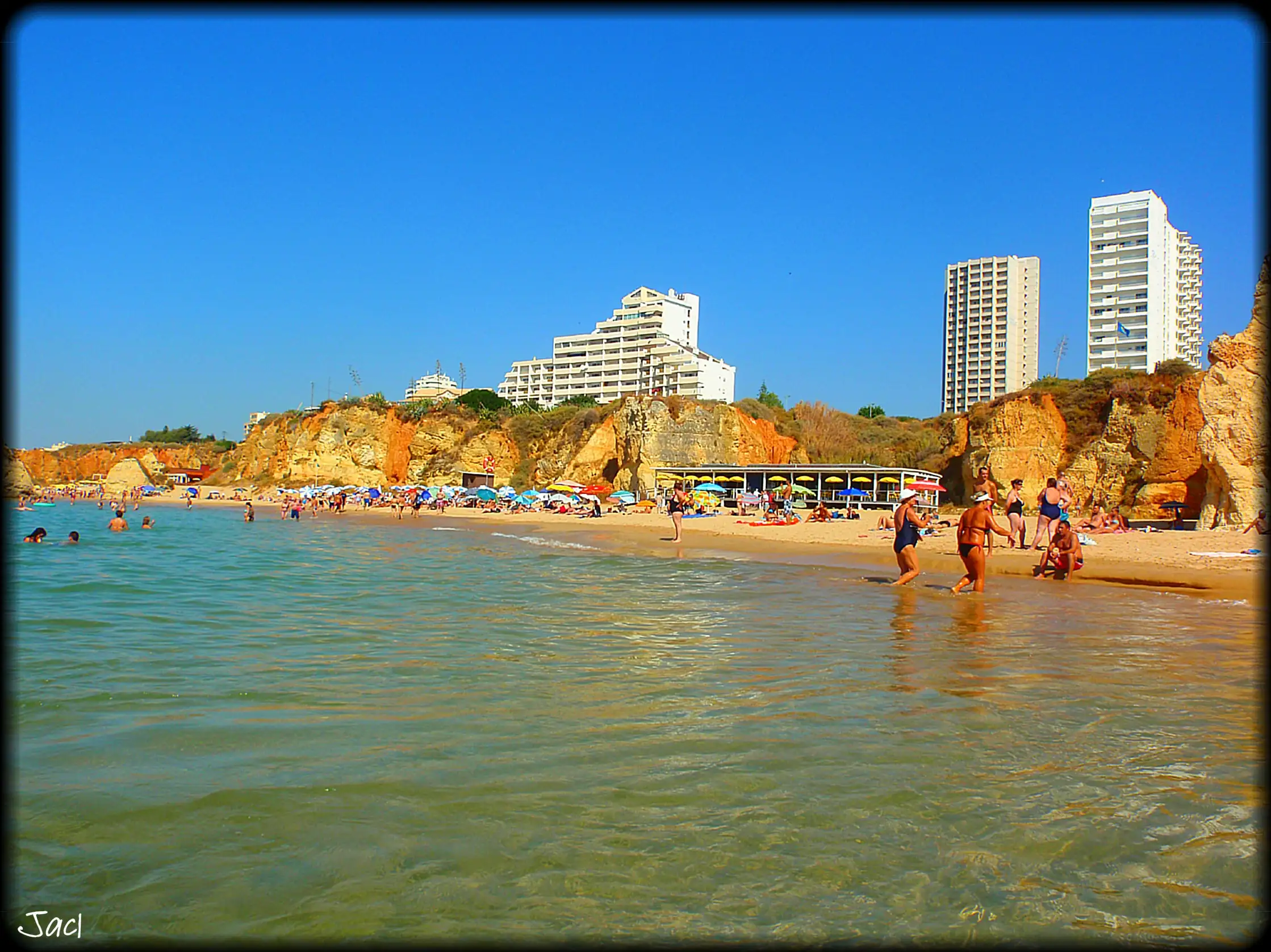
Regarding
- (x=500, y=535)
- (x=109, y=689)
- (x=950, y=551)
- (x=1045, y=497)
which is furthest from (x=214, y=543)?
(x=1045, y=497)

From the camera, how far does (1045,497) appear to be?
14578 millimetres

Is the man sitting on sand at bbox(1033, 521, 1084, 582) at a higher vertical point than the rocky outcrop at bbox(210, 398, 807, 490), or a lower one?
lower

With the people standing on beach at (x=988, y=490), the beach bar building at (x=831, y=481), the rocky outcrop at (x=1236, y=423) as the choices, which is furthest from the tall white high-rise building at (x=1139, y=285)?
the rocky outcrop at (x=1236, y=423)

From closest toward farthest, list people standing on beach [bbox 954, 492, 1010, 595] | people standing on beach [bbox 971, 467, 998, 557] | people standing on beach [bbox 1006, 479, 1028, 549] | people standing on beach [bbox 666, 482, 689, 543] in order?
people standing on beach [bbox 954, 492, 1010, 595], people standing on beach [bbox 971, 467, 998, 557], people standing on beach [bbox 1006, 479, 1028, 549], people standing on beach [bbox 666, 482, 689, 543]

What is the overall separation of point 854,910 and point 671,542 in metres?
20.5

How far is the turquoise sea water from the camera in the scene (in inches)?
112

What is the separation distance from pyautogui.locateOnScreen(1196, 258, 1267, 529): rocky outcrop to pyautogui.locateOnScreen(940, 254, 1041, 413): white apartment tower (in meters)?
109

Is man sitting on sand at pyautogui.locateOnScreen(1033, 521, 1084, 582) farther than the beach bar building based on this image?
No

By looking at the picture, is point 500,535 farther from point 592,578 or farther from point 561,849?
point 561,849

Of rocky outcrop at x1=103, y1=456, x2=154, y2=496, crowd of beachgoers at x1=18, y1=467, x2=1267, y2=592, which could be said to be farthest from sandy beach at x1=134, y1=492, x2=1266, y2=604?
rocky outcrop at x1=103, y1=456, x2=154, y2=496

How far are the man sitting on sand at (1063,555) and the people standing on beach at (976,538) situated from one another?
2.80 m

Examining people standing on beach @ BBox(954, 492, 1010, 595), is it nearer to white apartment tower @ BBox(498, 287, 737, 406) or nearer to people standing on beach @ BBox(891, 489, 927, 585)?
people standing on beach @ BBox(891, 489, 927, 585)

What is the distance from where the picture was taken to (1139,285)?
96500 mm

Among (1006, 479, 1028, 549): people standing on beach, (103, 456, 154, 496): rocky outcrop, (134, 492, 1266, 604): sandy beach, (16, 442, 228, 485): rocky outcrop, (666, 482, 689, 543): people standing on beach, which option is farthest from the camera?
(16, 442, 228, 485): rocky outcrop
